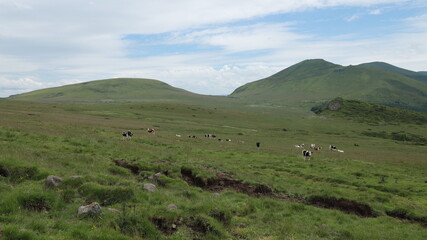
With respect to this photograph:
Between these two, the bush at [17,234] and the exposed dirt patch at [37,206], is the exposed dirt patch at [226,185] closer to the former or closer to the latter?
the exposed dirt patch at [37,206]

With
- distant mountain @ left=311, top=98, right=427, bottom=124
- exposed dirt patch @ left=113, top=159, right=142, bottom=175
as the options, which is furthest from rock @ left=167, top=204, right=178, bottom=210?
distant mountain @ left=311, top=98, right=427, bottom=124

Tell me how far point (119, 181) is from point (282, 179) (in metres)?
13.9

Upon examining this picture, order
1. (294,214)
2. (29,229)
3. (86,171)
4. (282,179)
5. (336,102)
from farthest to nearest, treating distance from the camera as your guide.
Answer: (336,102) < (282,179) < (86,171) < (294,214) < (29,229)

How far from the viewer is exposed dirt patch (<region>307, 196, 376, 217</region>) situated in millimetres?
19469

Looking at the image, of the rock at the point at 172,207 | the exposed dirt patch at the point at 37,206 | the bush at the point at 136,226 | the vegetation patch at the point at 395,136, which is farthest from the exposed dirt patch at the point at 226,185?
the vegetation patch at the point at 395,136

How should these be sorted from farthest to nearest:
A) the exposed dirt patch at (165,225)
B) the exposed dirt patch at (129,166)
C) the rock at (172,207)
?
the exposed dirt patch at (129,166) → the rock at (172,207) → the exposed dirt patch at (165,225)

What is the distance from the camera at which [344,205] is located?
20.4 meters

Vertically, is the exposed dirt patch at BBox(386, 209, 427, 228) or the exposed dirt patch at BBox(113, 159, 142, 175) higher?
the exposed dirt patch at BBox(113, 159, 142, 175)

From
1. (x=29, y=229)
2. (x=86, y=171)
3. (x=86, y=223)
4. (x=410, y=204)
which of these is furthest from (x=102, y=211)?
(x=410, y=204)

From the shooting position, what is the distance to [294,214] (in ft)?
57.7

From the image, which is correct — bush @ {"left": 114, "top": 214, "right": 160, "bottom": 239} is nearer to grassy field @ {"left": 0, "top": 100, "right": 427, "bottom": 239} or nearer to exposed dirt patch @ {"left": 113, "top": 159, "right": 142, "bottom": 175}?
grassy field @ {"left": 0, "top": 100, "right": 427, "bottom": 239}

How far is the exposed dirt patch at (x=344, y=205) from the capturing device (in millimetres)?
19469

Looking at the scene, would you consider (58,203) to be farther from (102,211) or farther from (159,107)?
(159,107)

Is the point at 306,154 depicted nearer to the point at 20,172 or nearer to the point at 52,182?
the point at 52,182
